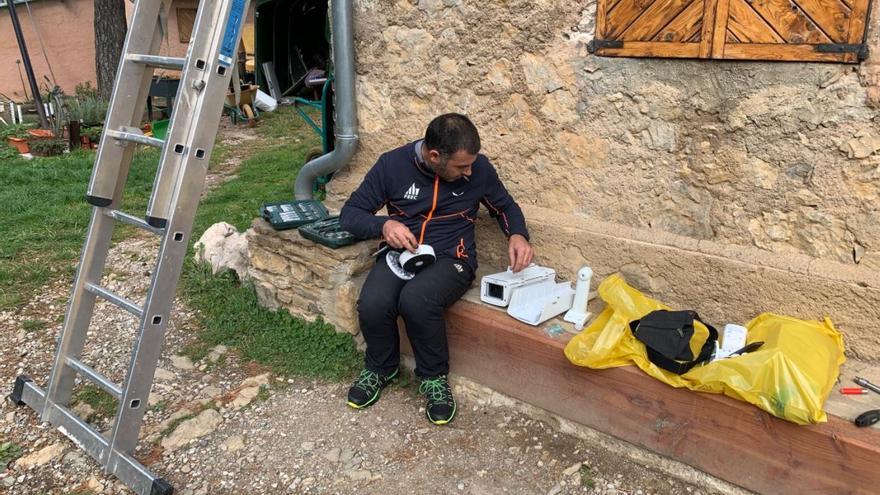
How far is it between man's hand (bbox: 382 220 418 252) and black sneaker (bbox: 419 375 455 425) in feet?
2.10

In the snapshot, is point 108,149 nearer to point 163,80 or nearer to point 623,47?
point 623,47

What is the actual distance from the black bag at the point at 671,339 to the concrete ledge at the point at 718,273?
10.6 inches

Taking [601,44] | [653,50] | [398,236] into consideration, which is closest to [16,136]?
[398,236]

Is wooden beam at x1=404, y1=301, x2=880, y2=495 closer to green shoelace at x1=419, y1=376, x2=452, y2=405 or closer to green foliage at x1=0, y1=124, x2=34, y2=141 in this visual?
green shoelace at x1=419, y1=376, x2=452, y2=405

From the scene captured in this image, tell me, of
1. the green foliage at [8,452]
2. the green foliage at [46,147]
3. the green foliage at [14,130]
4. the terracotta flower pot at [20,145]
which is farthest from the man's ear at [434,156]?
the green foliage at [14,130]

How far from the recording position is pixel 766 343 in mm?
2518

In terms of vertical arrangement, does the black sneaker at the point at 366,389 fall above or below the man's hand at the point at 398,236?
below

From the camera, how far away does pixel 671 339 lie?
2568mm

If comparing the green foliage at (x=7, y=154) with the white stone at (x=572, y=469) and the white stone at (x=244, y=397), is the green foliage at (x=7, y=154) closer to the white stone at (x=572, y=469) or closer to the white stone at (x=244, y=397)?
A: the white stone at (x=244, y=397)

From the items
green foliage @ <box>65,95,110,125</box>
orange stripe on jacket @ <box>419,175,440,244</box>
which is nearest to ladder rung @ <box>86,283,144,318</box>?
orange stripe on jacket @ <box>419,175,440,244</box>

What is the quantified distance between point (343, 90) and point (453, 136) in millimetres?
1136

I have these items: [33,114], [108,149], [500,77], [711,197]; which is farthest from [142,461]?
[33,114]

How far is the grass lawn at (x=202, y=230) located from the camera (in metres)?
3.56

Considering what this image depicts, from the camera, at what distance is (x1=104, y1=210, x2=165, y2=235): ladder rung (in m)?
2.50
